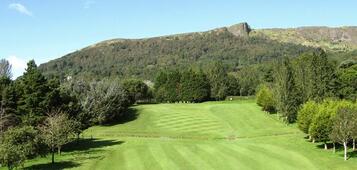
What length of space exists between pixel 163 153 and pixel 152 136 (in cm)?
2997

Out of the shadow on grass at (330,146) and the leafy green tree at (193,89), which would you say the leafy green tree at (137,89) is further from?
the shadow on grass at (330,146)

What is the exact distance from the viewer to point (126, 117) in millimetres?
112500

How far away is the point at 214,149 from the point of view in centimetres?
6347

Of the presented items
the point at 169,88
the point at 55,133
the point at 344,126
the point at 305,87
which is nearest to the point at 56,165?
the point at 55,133

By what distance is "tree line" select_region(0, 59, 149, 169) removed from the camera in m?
50.6

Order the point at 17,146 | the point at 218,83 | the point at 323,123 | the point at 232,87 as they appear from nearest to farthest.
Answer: the point at 17,146 < the point at 323,123 < the point at 218,83 < the point at 232,87

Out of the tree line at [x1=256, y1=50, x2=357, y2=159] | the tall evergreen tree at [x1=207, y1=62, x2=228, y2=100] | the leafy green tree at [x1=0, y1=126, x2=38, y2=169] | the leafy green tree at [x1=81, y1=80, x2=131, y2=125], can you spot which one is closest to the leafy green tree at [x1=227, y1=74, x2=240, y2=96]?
the tall evergreen tree at [x1=207, y1=62, x2=228, y2=100]

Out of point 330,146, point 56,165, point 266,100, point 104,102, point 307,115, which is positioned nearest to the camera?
point 56,165

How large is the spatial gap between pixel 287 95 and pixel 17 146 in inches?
2415

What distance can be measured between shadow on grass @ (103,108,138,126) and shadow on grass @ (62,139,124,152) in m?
25.8

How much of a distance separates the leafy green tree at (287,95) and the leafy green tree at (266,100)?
8570 mm

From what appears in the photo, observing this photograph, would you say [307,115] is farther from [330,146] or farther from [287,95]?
[287,95]

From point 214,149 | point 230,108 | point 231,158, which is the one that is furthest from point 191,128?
point 231,158

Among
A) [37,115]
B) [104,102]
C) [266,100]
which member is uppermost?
[104,102]
